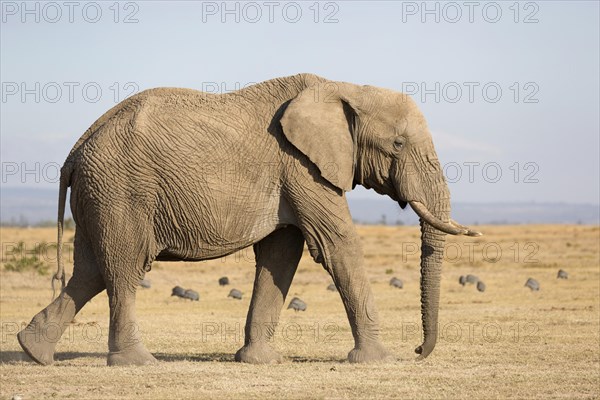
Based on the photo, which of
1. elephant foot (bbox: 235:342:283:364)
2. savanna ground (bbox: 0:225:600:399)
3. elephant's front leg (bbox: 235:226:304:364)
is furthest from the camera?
elephant's front leg (bbox: 235:226:304:364)

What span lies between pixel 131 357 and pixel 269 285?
200 centimetres

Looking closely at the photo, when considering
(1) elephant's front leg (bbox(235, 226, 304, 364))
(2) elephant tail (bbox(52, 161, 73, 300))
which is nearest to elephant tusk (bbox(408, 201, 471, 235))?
(1) elephant's front leg (bbox(235, 226, 304, 364))

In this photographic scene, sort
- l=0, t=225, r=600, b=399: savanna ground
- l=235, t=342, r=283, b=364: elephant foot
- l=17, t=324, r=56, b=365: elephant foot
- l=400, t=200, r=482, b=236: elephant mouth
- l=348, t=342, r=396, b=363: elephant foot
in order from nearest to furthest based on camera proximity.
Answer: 1. l=0, t=225, r=600, b=399: savanna ground
2. l=400, t=200, r=482, b=236: elephant mouth
3. l=348, t=342, r=396, b=363: elephant foot
4. l=17, t=324, r=56, b=365: elephant foot
5. l=235, t=342, r=283, b=364: elephant foot

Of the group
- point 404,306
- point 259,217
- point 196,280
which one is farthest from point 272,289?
point 196,280

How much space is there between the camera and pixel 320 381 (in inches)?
477

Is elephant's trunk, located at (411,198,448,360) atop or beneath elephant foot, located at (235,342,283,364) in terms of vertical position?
atop

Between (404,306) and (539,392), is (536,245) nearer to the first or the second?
(404,306)

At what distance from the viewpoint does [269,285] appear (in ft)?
46.9

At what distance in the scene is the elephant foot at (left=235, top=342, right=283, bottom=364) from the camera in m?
14.1

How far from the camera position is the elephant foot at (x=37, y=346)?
45.9 ft

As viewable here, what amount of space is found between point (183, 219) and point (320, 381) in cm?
285

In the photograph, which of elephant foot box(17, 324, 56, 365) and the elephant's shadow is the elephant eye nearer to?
the elephant's shadow

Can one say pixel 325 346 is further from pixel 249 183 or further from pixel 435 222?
pixel 249 183

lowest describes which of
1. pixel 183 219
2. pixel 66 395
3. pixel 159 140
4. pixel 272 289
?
pixel 66 395
